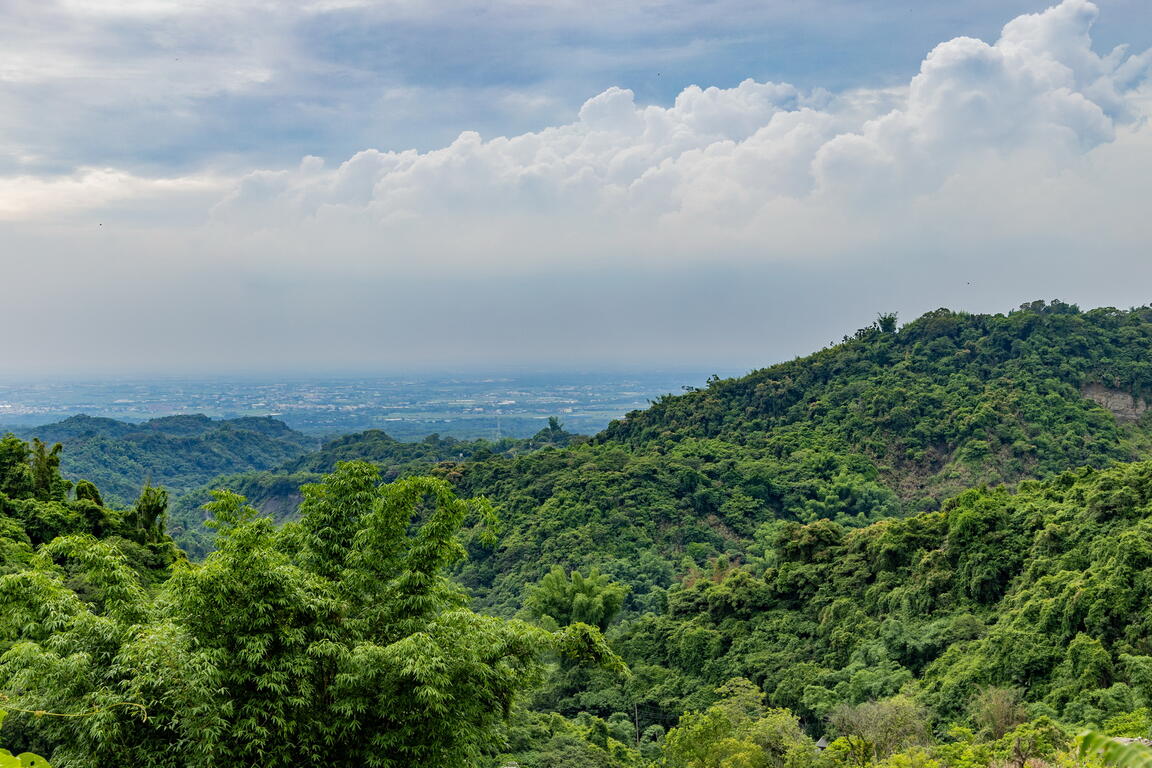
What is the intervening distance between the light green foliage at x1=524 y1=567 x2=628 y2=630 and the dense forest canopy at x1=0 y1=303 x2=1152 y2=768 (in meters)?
0.11

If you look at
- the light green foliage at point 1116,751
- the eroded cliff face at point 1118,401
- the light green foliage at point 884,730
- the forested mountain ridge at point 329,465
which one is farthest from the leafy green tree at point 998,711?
the forested mountain ridge at point 329,465

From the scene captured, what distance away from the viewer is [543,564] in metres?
33.8

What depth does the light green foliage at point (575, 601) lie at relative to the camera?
26.4m

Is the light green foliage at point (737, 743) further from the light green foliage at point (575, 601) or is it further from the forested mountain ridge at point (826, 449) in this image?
the forested mountain ridge at point (826, 449)

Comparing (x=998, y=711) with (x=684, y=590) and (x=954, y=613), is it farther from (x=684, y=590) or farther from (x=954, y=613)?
(x=684, y=590)

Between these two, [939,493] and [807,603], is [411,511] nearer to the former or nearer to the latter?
[807,603]

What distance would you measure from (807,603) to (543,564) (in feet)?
43.7

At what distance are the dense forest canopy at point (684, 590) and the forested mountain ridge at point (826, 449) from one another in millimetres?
185

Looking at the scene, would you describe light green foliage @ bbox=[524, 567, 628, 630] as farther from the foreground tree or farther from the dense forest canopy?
the foreground tree

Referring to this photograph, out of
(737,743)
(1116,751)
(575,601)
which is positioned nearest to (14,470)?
(575,601)

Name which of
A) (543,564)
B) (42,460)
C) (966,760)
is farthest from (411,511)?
(543,564)

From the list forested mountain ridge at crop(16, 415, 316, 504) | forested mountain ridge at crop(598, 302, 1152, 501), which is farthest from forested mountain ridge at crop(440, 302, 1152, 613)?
forested mountain ridge at crop(16, 415, 316, 504)

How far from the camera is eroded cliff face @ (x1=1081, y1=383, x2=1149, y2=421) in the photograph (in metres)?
41.0

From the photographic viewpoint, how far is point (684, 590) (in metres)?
26.3
